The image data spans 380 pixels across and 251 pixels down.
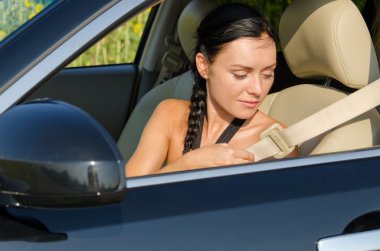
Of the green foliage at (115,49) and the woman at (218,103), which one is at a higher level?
the green foliage at (115,49)

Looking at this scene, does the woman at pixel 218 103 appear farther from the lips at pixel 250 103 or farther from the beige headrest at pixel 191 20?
the beige headrest at pixel 191 20

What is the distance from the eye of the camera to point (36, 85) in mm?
2201

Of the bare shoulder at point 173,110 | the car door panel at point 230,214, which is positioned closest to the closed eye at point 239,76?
the bare shoulder at point 173,110

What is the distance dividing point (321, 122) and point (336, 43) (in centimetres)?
23

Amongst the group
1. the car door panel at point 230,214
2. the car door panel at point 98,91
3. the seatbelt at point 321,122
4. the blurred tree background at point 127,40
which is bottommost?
the car door panel at point 230,214

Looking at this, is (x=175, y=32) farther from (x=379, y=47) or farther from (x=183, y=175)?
(x=183, y=175)

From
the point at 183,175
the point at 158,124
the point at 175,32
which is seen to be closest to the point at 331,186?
the point at 183,175

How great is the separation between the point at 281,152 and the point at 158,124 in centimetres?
51

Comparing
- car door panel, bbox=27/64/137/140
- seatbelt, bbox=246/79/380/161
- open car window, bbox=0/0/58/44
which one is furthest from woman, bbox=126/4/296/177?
car door panel, bbox=27/64/137/140

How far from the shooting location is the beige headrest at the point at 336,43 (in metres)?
2.84

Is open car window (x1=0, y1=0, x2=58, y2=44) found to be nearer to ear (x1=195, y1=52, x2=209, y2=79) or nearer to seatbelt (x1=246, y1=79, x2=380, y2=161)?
ear (x1=195, y1=52, x2=209, y2=79)

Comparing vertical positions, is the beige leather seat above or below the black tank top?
above

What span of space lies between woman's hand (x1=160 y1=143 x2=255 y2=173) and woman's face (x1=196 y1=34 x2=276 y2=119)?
213 millimetres

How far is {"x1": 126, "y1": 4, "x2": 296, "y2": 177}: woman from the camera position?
2855 mm
